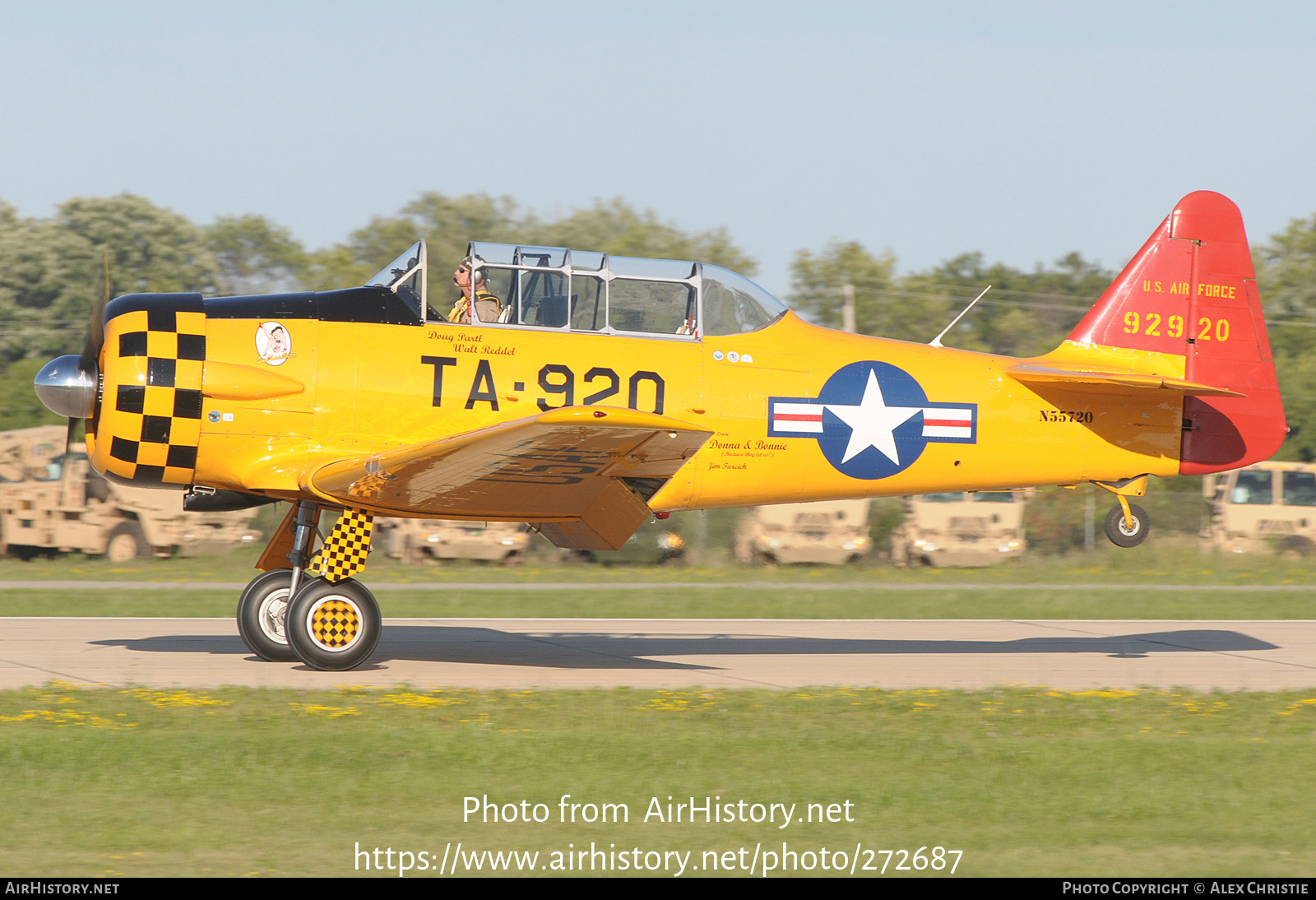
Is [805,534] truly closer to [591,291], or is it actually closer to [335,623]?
[591,291]

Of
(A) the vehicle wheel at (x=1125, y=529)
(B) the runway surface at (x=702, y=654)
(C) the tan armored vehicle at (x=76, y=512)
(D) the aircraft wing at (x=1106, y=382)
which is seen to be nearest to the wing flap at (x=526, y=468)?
(B) the runway surface at (x=702, y=654)

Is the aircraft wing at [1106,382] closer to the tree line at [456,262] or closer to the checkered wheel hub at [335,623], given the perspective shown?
the checkered wheel hub at [335,623]

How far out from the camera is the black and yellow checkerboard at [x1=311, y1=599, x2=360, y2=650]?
10008mm

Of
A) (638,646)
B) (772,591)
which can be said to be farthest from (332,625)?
(772,591)

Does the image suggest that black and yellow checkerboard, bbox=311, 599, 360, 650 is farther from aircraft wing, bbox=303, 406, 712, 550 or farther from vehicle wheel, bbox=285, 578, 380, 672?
aircraft wing, bbox=303, 406, 712, 550

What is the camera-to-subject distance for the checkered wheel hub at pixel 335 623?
10.0 m

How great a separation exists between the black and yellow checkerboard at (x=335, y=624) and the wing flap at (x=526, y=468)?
0.82 m

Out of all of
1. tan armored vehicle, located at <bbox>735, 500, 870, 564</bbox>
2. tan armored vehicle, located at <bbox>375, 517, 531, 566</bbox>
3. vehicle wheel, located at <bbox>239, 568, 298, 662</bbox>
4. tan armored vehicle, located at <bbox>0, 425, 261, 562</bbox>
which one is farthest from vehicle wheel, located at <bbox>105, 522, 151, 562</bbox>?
vehicle wheel, located at <bbox>239, 568, 298, 662</bbox>

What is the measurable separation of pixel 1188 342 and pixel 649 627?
6.35 meters

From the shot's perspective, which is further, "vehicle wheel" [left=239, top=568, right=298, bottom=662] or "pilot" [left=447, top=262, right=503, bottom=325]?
"vehicle wheel" [left=239, top=568, right=298, bottom=662]

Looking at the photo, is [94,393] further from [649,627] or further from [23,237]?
[23,237]

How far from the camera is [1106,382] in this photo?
435 inches

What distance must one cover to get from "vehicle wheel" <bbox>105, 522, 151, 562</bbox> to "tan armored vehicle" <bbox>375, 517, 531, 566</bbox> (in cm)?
391

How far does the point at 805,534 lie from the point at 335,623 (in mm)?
12716
